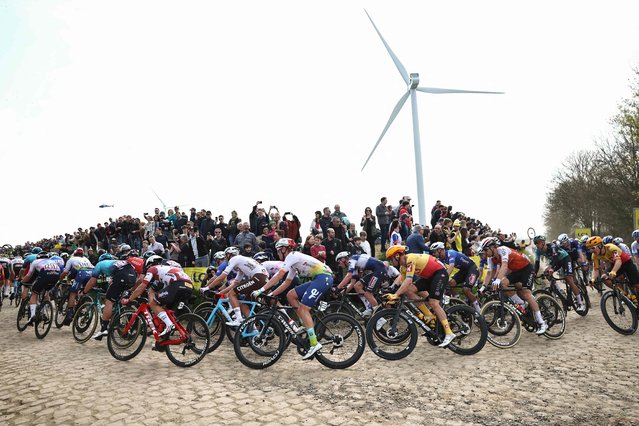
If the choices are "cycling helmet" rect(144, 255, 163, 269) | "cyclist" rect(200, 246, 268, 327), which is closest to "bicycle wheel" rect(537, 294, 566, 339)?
"cyclist" rect(200, 246, 268, 327)

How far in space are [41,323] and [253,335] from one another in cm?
801

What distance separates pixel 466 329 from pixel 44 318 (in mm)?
11320

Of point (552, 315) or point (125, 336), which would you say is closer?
point (125, 336)

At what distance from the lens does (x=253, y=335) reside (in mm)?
8273

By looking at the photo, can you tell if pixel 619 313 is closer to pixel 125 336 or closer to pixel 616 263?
pixel 616 263

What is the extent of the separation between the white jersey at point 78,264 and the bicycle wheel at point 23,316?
1673mm

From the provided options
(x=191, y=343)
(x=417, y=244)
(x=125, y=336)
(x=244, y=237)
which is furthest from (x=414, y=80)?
(x=125, y=336)

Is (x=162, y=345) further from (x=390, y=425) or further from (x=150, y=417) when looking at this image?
(x=390, y=425)

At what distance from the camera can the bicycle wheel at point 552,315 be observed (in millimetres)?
9946

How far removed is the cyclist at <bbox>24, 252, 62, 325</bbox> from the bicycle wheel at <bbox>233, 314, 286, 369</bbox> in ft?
25.4

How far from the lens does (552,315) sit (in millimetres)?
10062

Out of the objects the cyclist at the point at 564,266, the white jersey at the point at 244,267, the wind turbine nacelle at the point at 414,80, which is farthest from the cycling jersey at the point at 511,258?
the wind turbine nacelle at the point at 414,80

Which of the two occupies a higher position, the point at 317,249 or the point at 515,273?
the point at 317,249

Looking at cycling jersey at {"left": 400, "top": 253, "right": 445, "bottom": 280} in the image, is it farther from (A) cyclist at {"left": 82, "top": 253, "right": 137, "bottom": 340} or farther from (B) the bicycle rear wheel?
(A) cyclist at {"left": 82, "top": 253, "right": 137, "bottom": 340}
